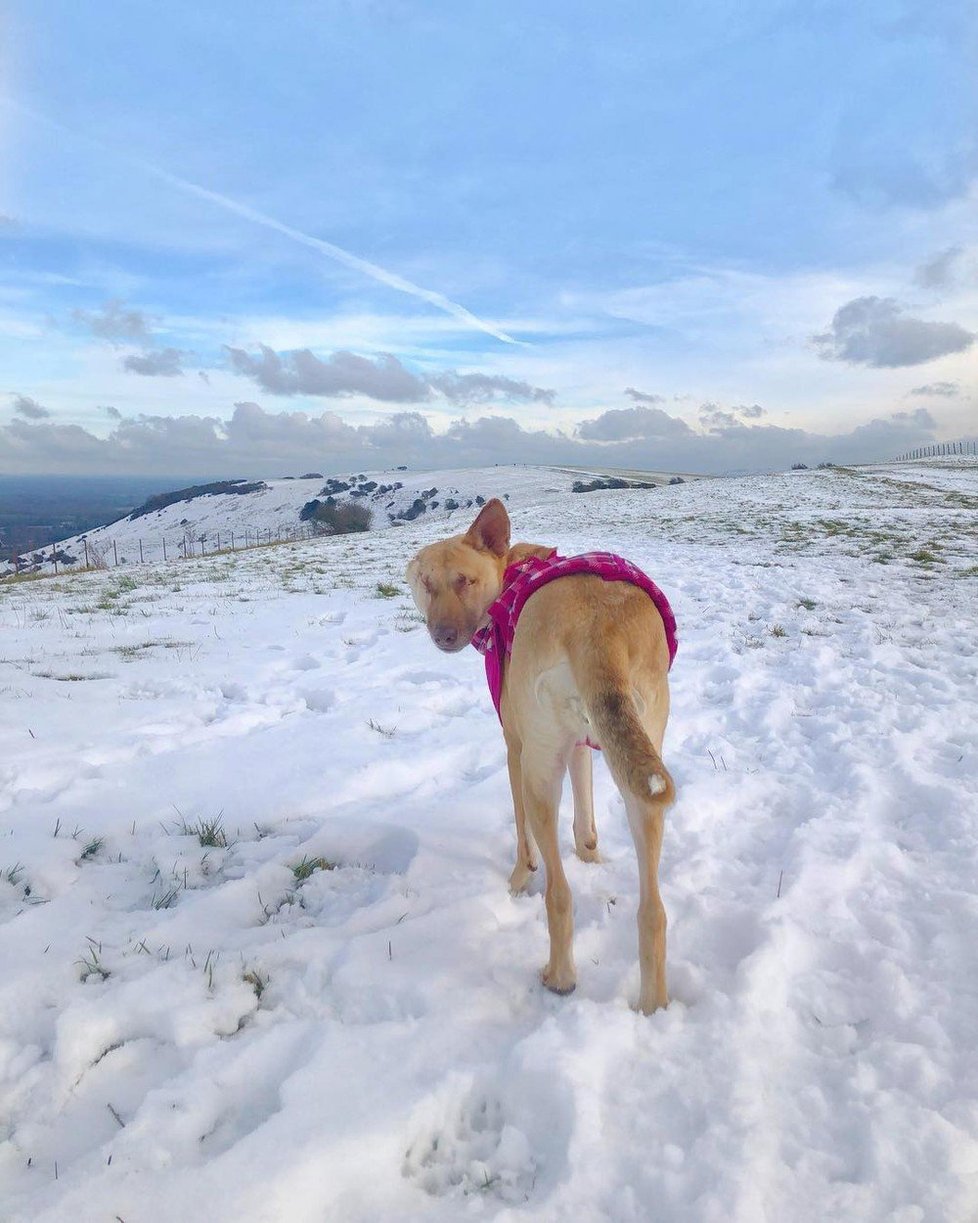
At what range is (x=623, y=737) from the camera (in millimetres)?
2420

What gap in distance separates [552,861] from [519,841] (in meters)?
0.72

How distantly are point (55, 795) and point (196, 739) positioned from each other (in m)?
1.21

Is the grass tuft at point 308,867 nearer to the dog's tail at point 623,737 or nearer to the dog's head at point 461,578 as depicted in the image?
the dog's head at point 461,578

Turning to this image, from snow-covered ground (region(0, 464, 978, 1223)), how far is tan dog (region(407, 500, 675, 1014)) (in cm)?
29

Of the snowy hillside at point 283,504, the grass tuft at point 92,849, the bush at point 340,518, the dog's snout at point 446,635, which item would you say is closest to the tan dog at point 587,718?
the dog's snout at point 446,635

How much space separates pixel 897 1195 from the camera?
187cm

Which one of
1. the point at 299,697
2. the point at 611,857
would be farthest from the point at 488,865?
the point at 299,697

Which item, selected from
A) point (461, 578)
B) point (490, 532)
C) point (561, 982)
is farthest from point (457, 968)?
point (490, 532)

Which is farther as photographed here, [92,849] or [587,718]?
[92,849]

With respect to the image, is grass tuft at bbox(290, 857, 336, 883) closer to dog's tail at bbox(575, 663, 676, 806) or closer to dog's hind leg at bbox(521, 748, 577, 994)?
dog's hind leg at bbox(521, 748, 577, 994)

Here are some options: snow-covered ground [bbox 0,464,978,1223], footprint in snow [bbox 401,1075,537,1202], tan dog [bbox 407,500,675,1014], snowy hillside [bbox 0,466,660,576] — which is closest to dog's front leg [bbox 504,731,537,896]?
tan dog [bbox 407,500,675,1014]

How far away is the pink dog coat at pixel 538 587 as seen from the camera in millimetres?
3170

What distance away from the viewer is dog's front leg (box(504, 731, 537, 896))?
3.46 meters

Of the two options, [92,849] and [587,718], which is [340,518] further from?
[587,718]
